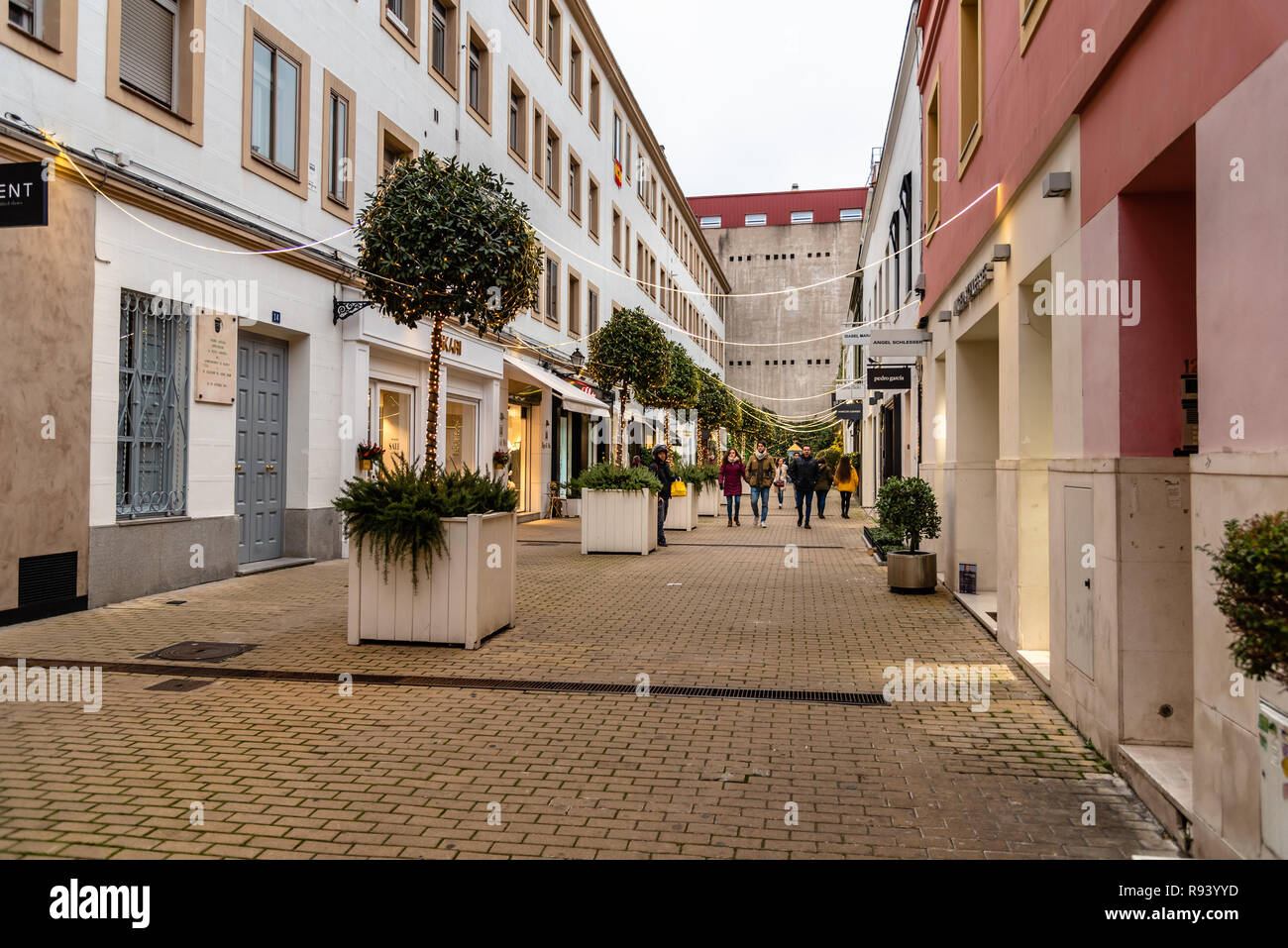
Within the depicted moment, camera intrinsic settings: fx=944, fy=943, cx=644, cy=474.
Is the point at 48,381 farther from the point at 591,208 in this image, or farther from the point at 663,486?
the point at 591,208

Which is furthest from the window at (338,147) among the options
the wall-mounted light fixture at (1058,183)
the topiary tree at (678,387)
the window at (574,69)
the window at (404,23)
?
the window at (574,69)

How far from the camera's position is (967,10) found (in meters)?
11.2

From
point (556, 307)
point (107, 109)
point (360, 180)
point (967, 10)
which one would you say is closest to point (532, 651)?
point (107, 109)

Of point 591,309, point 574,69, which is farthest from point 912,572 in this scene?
point 574,69

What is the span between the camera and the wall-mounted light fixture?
611cm

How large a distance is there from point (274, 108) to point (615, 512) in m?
7.79

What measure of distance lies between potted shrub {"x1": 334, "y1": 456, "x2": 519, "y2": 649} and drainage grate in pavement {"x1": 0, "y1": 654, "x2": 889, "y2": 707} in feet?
3.38

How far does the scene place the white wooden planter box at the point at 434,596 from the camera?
7852 millimetres

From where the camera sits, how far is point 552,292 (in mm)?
25031

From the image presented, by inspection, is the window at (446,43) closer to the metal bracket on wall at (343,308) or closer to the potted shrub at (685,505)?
the metal bracket on wall at (343,308)

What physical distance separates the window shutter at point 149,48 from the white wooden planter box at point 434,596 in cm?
625

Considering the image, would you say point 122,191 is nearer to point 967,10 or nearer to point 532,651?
point 532,651

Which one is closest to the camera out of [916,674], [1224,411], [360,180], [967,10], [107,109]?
[1224,411]

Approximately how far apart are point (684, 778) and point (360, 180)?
Result: 13.1 m
